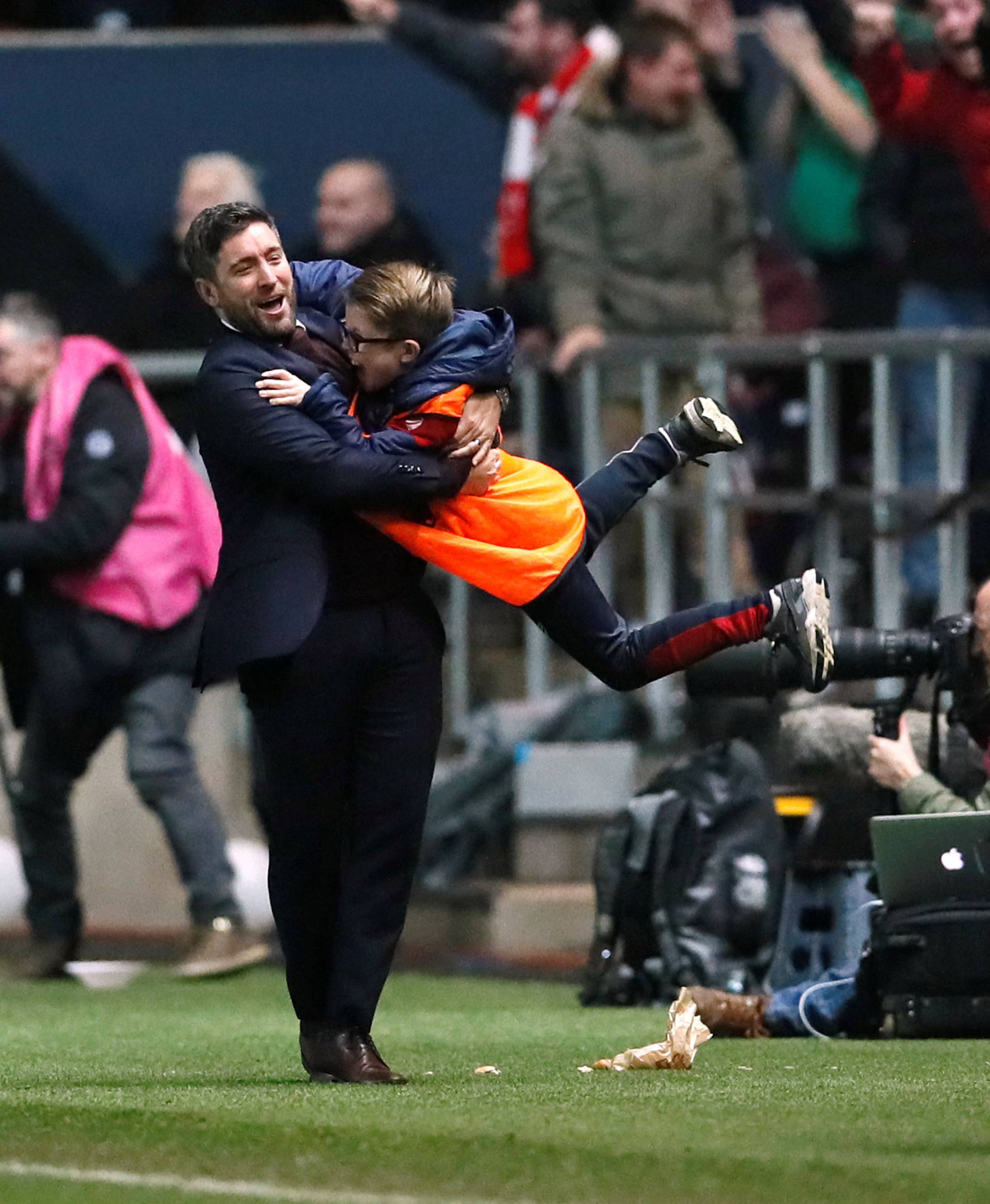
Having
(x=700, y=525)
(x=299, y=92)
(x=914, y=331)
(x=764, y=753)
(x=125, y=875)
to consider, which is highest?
(x=299, y=92)

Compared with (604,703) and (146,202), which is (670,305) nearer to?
(604,703)

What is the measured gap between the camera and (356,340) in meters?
5.78

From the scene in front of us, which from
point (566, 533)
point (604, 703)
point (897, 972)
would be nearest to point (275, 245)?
point (566, 533)

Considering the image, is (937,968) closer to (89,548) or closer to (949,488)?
(949,488)

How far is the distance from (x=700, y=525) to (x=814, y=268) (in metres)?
1.05

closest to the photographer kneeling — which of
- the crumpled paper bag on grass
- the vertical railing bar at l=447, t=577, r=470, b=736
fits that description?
the crumpled paper bag on grass

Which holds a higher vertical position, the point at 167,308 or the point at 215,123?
the point at 215,123

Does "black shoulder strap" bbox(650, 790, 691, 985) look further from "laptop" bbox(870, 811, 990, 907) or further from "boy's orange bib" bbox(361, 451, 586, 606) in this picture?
"boy's orange bib" bbox(361, 451, 586, 606)

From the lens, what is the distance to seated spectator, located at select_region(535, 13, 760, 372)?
1023cm

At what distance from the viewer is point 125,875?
11266 mm

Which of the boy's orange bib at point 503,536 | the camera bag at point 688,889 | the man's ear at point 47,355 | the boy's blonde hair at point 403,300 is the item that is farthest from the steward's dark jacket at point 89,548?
the boy's blonde hair at point 403,300

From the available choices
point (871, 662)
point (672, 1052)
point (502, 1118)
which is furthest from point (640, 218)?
point (502, 1118)

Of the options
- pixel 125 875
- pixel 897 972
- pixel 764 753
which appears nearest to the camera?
pixel 897 972

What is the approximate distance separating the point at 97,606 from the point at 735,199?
106 inches
